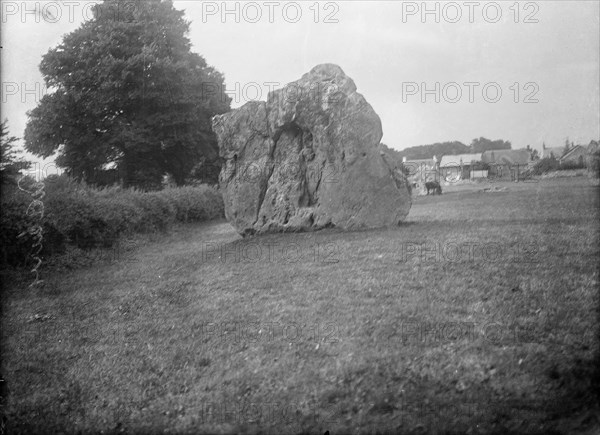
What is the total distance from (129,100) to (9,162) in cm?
935

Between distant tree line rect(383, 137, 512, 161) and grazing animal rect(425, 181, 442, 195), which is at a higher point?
distant tree line rect(383, 137, 512, 161)

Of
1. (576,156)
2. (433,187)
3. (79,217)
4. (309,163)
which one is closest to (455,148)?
(576,156)

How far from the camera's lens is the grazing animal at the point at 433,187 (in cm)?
1690

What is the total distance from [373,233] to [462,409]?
20.4 feet

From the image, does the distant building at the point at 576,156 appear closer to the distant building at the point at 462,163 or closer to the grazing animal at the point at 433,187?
the distant building at the point at 462,163

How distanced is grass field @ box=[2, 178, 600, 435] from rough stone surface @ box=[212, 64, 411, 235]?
2.37 meters

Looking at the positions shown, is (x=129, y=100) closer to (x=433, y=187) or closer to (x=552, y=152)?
(x=433, y=187)

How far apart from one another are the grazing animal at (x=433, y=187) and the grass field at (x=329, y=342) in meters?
8.13

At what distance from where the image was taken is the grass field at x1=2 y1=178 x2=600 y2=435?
417 centimetres

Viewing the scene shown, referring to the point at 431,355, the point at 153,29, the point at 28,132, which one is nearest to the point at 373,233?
the point at 431,355

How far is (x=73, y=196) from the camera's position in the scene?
1012cm

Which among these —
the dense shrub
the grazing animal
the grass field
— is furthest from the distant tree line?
the dense shrub

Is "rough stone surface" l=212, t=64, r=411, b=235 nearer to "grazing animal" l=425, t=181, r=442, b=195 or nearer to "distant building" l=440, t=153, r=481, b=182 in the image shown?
"distant building" l=440, t=153, r=481, b=182

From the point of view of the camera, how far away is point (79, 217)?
32.3 ft
